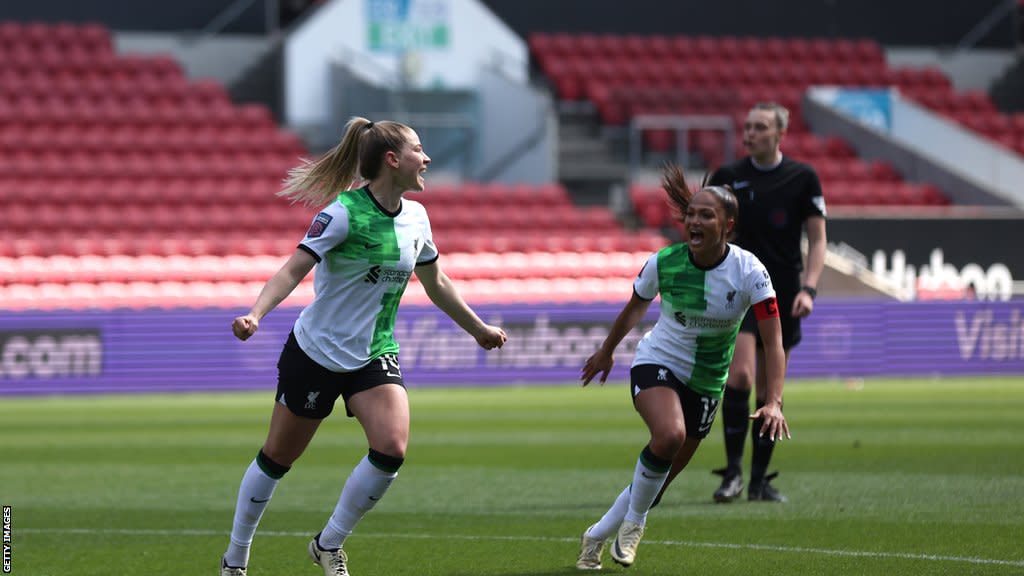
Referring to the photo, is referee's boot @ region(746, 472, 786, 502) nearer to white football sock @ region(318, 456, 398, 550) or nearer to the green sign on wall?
white football sock @ region(318, 456, 398, 550)

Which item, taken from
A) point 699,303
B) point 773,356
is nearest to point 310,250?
point 699,303

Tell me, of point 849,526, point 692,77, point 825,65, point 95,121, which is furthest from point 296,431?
point 825,65

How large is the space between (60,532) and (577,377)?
14426 millimetres

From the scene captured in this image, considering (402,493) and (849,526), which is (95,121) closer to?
(402,493)

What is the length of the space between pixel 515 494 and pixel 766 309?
3.60 metres

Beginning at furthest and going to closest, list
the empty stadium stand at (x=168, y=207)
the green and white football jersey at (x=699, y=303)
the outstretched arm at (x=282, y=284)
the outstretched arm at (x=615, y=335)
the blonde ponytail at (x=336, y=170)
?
the empty stadium stand at (x=168, y=207) → the green and white football jersey at (x=699, y=303) → the outstretched arm at (x=615, y=335) → the blonde ponytail at (x=336, y=170) → the outstretched arm at (x=282, y=284)

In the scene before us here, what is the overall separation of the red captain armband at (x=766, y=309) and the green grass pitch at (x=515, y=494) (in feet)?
3.72

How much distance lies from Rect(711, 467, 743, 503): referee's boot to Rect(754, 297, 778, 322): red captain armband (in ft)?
8.77

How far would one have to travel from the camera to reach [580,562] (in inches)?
297

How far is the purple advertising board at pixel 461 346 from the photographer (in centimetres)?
2119

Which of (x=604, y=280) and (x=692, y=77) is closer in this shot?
(x=604, y=280)

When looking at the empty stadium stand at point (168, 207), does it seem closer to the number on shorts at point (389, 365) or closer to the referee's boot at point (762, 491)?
the referee's boot at point (762, 491)

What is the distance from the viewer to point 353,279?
6848 millimetres

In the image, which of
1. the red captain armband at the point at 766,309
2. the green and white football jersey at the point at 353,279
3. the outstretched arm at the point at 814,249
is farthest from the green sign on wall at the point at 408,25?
the green and white football jersey at the point at 353,279
